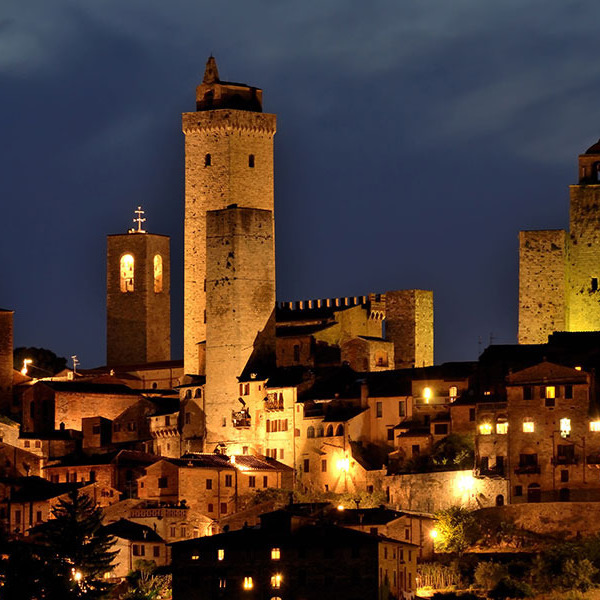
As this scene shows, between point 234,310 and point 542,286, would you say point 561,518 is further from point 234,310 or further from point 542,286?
point 234,310

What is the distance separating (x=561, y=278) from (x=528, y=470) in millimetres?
13326

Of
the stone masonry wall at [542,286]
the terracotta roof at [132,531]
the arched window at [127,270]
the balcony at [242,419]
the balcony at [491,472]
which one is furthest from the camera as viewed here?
the arched window at [127,270]

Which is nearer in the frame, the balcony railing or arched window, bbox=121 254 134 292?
the balcony railing

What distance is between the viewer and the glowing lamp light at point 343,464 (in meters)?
82.2

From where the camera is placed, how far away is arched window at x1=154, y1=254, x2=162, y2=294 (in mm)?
102188

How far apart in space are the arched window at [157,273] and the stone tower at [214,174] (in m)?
8.62

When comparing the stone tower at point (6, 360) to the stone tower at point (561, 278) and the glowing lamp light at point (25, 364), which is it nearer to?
the glowing lamp light at point (25, 364)

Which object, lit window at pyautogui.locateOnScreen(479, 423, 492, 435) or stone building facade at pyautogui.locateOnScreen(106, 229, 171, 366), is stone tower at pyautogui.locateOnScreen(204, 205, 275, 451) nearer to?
lit window at pyautogui.locateOnScreen(479, 423, 492, 435)

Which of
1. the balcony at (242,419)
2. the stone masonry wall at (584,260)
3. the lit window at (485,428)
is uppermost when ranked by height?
the stone masonry wall at (584,260)

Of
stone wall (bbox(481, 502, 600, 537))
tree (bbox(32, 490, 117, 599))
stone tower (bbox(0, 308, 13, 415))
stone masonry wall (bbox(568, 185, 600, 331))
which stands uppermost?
stone masonry wall (bbox(568, 185, 600, 331))

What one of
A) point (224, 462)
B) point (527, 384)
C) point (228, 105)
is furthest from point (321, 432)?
point (228, 105)

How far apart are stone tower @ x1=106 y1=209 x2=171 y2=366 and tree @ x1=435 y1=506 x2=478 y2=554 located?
28.4m

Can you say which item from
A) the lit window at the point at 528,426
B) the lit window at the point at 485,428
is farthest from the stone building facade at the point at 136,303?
the lit window at the point at 528,426

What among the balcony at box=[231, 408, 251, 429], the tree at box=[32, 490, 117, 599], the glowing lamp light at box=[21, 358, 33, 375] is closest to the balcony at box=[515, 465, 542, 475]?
the tree at box=[32, 490, 117, 599]
